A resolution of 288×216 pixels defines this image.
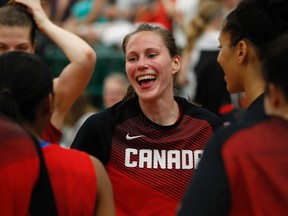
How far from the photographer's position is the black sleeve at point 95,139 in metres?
4.53

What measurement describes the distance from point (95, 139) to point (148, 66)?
581mm

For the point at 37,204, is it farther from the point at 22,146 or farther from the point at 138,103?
the point at 138,103

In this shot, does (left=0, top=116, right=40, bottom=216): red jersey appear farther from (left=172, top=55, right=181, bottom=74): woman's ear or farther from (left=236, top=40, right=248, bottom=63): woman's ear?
(left=172, top=55, right=181, bottom=74): woman's ear

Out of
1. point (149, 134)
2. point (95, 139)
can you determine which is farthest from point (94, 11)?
point (95, 139)

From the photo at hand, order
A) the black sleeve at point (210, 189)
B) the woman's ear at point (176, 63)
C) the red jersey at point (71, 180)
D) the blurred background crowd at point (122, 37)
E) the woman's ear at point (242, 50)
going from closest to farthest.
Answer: the black sleeve at point (210, 189)
the red jersey at point (71, 180)
the woman's ear at point (242, 50)
the woman's ear at point (176, 63)
the blurred background crowd at point (122, 37)

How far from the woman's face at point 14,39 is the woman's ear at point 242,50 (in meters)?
1.53

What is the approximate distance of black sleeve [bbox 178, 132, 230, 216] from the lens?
2.99 m

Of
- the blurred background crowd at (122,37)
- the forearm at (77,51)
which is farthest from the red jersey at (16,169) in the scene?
the blurred background crowd at (122,37)

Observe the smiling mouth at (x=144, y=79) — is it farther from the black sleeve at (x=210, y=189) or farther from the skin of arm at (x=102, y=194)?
the black sleeve at (x=210, y=189)

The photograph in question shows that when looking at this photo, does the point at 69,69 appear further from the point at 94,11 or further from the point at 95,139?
the point at 94,11

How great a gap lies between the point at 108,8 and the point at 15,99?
27.2 ft

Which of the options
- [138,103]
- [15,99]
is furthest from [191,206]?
[138,103]

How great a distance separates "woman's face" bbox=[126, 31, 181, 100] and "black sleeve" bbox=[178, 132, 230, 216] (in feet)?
5.94

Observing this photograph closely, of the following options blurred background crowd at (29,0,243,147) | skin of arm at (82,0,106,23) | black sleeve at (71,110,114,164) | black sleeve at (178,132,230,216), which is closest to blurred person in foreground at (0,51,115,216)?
black sleeve at (178,132,230,216)
